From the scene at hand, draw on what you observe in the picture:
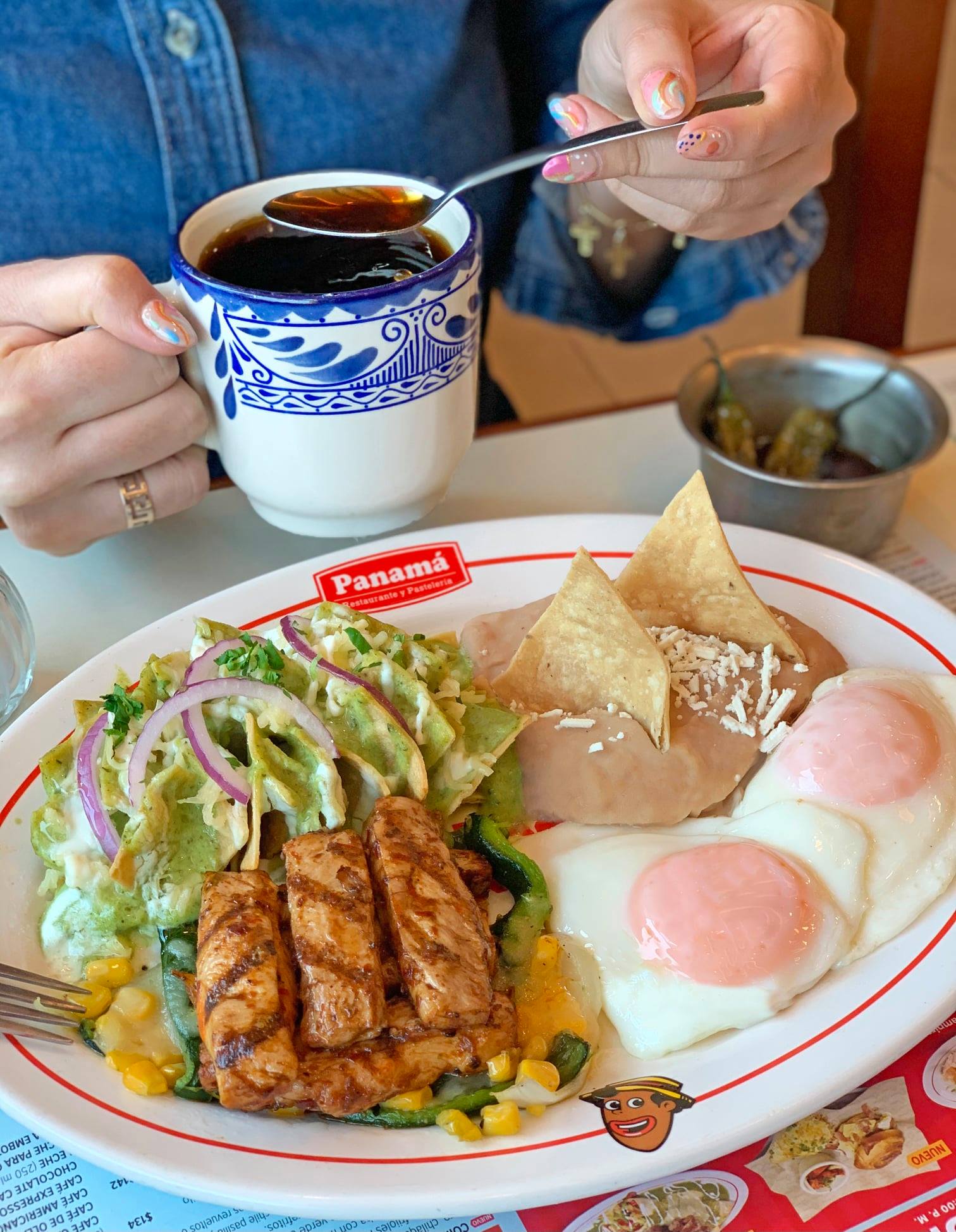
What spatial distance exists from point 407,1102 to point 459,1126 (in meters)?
0.07

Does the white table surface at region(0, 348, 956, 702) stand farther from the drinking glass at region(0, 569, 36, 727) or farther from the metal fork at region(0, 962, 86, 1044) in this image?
the metal fork at region(0, 962, 86, 1044)

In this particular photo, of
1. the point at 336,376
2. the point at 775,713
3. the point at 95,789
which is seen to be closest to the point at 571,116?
the point at 336,376

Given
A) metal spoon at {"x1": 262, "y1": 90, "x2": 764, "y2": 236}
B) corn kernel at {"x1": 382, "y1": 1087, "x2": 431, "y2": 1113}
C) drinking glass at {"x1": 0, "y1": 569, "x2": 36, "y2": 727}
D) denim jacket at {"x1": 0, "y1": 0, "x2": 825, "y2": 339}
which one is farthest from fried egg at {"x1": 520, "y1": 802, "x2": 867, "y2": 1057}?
denim jacket at {"x1": 0, "y1": 0, "x2": 825, "y2": 339}

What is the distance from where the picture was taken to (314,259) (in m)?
1.52

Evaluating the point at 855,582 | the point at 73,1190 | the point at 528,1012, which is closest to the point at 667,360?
the point at 855,582

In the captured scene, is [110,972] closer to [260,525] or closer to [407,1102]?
[407,1102]

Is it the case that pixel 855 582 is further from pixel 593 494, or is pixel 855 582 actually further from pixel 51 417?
pixel 51 417

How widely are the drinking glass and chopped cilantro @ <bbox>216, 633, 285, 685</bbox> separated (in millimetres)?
335

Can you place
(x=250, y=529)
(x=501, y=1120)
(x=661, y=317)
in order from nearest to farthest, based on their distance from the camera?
(x=501, y=1120) < (x=250, y=529) < (x=661, y=317)

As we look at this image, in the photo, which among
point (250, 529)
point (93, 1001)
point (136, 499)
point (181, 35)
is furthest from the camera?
point (250, 529)

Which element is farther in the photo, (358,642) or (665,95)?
(358,642)

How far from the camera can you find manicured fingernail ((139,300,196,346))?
4.76 feet

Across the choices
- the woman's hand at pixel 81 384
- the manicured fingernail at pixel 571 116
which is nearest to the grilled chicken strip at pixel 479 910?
the woman's hand at pixel 81 384

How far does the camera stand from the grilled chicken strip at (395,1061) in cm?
114
